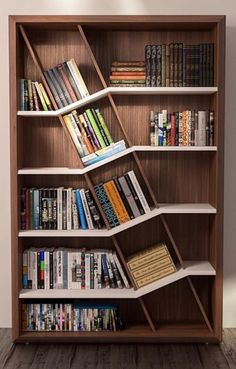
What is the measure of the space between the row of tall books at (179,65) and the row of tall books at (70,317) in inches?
53.1

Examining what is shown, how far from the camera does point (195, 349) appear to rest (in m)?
3.96

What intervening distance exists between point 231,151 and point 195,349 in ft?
3.91

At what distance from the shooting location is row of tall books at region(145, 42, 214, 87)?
3.97 m

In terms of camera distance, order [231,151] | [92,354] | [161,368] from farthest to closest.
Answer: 1. [231,151]
2. [92,354]
3. [161,368]

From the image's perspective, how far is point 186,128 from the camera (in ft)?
13.2

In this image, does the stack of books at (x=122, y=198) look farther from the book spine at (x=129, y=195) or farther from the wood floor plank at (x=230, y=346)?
the wood floor plank at (x=230, y=346)

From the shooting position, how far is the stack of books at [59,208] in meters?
4.08

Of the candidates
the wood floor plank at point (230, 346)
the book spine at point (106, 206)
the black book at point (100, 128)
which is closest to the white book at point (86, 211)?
the book spine at point (106, 206)

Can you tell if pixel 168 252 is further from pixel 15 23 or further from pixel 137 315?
pixel 15 23

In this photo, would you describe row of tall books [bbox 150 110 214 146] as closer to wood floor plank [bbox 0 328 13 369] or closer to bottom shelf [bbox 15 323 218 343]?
bottom shelf [bbox 15 323 218 343]

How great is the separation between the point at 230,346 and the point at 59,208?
1.25m

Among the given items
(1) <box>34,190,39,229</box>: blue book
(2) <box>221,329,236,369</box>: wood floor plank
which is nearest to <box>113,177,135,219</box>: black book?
(1) <box>34,190,39,229</box>: blue book

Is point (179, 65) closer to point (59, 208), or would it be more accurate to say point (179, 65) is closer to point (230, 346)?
point (59, 208)

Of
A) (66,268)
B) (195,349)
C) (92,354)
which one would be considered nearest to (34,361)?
(92,354)
